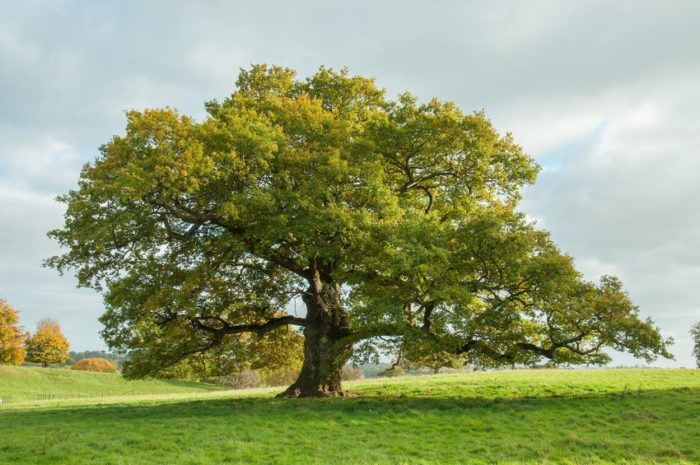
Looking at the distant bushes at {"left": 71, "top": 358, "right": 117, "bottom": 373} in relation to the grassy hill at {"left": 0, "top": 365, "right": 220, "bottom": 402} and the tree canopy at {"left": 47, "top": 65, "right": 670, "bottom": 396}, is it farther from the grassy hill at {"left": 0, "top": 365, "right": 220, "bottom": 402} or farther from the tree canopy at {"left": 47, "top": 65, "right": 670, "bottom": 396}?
the tree canopy at {"left": 47, "top": 65, "right": 670, "bottom": 396}

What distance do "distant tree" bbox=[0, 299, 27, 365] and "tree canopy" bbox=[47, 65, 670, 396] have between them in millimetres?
49823

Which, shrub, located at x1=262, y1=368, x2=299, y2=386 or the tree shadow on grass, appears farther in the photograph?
shrub, located at x1=262, y1=368, x2=299, y2=386

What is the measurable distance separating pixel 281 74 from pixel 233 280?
11986 millimetres

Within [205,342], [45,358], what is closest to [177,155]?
[205,342]

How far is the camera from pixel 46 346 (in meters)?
81.9

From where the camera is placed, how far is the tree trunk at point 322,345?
86.1ft

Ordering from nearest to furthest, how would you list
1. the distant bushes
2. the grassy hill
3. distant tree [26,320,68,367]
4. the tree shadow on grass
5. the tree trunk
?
the tree shadow on grass → the tree trunk → the grassy hill → distant tree [26,320,68,367] → the distant bushes

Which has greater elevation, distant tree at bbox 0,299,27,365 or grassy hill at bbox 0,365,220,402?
distant tree at bbox 0,299,27,365

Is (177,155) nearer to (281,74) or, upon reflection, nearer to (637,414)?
(281,74)

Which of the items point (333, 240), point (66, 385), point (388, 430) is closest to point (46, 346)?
point (66, 385)

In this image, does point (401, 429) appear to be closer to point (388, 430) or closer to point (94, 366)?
point (388, 430)

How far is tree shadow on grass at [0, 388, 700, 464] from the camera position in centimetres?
1452

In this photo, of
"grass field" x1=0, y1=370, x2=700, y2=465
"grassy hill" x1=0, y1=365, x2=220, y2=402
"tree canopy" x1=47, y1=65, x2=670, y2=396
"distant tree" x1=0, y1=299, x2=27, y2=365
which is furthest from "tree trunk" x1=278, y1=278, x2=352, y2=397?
"distant tree" x1=0, y1=299, x2=27, y2=365

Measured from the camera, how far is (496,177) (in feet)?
88.9
